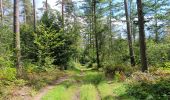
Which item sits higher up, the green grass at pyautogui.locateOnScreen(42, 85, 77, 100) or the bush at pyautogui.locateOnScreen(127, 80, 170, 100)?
the bush at pyautogui.locateOnScreen(127, 80, 170, 100)

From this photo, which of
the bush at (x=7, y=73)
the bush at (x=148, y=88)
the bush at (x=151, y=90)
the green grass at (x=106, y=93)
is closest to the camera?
the bush at (x=151, y=90)

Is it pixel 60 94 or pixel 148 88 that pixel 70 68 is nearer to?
pixel 60 94

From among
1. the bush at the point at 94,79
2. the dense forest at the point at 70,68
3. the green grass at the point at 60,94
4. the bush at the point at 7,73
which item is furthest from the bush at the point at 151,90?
the bush at the point at 94,79

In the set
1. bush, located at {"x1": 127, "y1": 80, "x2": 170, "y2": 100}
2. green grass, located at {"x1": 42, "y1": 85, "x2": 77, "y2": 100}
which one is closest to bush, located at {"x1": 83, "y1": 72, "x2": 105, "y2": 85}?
green grass, located at {"x1": 42, "y1": 85, "x2": 77, "y2": 100}

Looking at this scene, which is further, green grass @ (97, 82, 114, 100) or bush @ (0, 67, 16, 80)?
bush @ (0, 67, 16, 80)

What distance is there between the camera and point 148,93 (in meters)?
13.8

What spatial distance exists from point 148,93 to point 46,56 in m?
14.8

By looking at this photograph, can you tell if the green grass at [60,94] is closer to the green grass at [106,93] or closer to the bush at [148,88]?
the green grass at [106,93]

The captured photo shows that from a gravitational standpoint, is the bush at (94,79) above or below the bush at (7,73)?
below

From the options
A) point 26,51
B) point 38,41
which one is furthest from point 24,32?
point 38,41

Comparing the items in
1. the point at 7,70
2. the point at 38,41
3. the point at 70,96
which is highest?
the point at 38,41

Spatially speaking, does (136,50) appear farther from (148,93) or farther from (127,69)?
(148,93)

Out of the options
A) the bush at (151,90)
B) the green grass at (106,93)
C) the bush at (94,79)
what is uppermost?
the bush at (151,90)

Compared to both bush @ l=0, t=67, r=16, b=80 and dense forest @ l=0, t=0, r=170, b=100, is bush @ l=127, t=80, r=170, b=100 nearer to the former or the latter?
dense forest @ l=0, t=0, r=170, b=100
